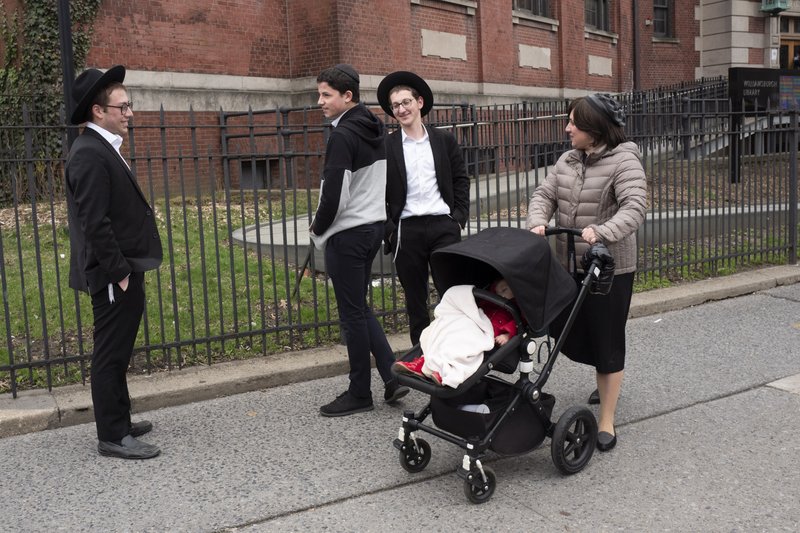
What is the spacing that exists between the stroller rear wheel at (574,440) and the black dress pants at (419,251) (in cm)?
149

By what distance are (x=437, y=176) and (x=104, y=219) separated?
6.97 feet

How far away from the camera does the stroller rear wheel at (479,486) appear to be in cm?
392

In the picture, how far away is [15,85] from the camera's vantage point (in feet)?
42.3

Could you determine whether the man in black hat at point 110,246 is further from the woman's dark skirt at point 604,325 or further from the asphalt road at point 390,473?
the woman's dark skirt at point 604,325

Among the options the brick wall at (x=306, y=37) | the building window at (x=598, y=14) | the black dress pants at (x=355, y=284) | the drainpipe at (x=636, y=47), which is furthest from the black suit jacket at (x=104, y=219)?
the drainpipe at (x=636, y=47)

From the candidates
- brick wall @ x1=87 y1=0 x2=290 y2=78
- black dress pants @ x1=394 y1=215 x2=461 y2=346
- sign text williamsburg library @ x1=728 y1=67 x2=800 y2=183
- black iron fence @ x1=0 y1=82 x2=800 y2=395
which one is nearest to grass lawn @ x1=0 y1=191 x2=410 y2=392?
black iron fence @ x1=0 y1=82 x2=800 y2=395

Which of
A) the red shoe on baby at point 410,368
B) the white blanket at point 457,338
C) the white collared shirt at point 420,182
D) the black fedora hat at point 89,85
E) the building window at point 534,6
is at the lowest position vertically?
the red shoe on baby at point 410,368

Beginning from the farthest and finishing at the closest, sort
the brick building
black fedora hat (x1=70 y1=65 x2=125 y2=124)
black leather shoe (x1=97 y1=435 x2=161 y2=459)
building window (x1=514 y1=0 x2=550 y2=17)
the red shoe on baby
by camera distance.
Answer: building window (x1=514 y1=0 x2=550 y2=17), the brick building, black leather shoe (x1=97 y1=435 x2=161 y2=459), black fedora hat (x1=70 y1=65 x2=125 y2=124), the red shoe on baby

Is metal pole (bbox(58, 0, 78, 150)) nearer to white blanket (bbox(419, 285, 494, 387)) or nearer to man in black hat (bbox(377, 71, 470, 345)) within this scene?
man in black hat (bbox(377, 71, 470, 345))

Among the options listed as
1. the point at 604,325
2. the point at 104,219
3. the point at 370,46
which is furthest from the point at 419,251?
the point at 370,46

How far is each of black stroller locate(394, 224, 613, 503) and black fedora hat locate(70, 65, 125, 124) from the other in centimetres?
206

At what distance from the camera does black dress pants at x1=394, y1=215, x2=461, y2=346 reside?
17.8ft

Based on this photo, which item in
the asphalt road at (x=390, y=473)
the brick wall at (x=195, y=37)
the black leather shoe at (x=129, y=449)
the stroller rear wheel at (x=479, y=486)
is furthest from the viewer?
the brick wall at (x=195, y=37)

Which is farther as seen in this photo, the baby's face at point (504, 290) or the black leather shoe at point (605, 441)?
the black leather shoe at point (605, 441)
